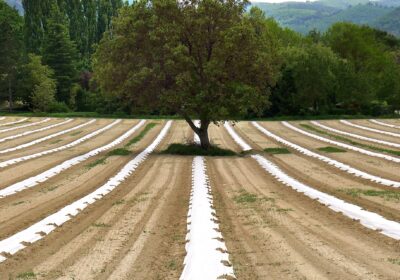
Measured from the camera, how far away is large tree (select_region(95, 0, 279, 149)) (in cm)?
2644

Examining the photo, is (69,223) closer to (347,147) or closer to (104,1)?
(347,147)

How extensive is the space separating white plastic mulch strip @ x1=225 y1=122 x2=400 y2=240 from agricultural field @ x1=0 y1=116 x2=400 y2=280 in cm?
5

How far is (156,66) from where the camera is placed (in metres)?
26.6

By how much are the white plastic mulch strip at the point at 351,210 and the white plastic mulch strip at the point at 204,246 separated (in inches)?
128

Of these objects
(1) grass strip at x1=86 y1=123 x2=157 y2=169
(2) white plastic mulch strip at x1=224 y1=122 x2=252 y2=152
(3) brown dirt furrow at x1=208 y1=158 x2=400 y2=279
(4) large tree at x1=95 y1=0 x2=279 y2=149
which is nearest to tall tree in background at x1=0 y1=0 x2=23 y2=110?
(1) grass strip at x1=86 y1=123 x2=157 y2=169

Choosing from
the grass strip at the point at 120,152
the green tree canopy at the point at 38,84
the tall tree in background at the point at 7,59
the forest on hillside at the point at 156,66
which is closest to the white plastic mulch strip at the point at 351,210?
the grass strip at the point at 120,152

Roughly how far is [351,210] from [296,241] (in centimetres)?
335

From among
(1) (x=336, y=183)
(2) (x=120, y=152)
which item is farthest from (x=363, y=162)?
(2) (x=120, y=152)

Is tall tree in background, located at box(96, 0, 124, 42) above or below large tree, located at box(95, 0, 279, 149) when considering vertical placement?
above

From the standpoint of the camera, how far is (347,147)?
30859 mm

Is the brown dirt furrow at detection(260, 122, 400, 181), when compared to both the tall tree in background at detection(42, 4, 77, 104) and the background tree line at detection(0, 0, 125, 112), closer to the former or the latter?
the background tree line at detection(0, 0, 125, 112)

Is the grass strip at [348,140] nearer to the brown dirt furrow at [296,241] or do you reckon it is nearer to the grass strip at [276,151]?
the grass strip at [276,151]

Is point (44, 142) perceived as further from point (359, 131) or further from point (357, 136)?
point (359, 131)

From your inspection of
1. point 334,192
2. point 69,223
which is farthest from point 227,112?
point 69,223
